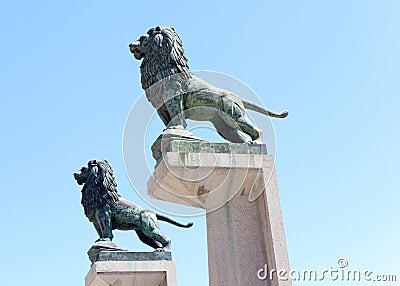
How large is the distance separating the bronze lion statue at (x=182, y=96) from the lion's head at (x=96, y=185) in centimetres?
346

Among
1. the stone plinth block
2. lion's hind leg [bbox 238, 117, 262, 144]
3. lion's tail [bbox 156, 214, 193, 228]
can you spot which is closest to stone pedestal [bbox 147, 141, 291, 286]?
the stone plinth block

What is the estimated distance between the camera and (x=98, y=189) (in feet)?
33.2

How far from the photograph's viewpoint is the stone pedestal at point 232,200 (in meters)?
6.13

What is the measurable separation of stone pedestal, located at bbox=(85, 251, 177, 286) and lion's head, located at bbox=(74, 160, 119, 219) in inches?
42.8

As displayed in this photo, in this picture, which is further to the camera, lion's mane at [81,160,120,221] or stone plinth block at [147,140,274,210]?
lion's mane at [81,160,120,221]

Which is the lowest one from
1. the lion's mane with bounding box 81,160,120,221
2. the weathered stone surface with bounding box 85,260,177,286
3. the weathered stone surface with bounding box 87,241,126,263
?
the weathered stone surface with bounding box 85,260,177,286

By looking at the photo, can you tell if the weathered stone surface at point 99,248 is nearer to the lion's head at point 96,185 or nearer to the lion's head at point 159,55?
the lion's head at point 96,185

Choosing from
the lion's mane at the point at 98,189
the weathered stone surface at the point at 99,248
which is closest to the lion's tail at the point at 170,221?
the lion's mane at the point at 98,189

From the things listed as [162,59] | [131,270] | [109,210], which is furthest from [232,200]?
[109,210]

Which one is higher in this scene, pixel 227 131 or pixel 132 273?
pixel 227 131

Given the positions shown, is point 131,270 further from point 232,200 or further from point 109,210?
point 232,200

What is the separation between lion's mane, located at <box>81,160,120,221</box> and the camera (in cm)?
1005

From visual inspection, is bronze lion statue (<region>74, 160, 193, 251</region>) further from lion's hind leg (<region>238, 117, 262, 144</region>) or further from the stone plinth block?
lion's hind leg (<region>238, 117, 262, 144</region>)

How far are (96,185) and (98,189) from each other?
9cm
